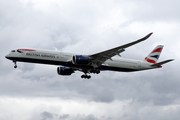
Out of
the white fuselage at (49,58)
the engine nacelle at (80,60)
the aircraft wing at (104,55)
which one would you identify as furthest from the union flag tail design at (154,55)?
the engine nacelle at (80,60)

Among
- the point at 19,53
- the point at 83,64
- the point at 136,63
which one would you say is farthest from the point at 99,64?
the point at 19,53

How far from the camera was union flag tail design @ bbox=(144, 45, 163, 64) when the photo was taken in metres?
66.8

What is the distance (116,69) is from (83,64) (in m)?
8.34

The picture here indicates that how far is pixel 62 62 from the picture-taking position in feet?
184

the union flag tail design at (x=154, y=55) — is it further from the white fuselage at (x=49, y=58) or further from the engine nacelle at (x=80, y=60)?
the engine nacelle at (x=80, y=60)

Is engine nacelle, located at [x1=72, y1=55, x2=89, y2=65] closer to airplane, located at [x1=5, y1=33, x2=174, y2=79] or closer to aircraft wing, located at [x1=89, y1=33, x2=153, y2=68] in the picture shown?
airplane, located at [x1=5, y1=33, x2=174, y2=79]

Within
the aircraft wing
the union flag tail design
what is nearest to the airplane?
the aircraft wing

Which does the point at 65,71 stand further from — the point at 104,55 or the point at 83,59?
the point at 104,55

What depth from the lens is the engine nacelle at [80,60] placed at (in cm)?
5494

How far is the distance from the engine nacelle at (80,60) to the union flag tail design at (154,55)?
1691cm

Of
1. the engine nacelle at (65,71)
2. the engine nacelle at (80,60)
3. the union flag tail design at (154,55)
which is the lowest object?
the engine nacelle at (65,71)

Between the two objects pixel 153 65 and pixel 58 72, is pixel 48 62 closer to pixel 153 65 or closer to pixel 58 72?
pixel 58 72

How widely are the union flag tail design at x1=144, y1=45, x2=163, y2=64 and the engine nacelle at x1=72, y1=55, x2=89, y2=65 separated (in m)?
16.9

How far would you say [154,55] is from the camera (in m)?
68.1
